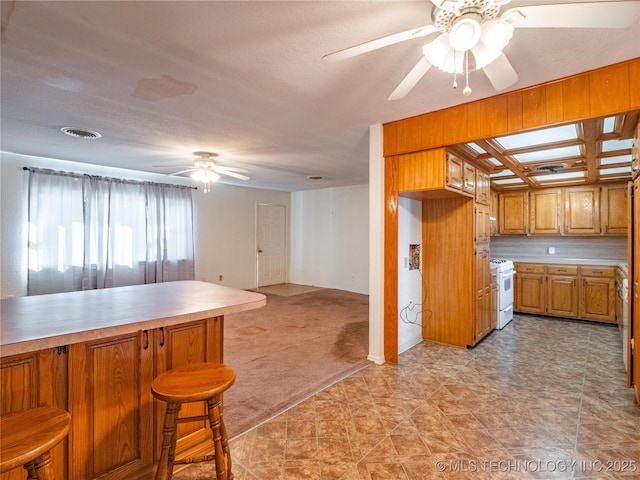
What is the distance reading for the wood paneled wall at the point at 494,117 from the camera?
2010 mm

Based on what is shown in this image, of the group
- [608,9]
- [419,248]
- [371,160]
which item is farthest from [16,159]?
[608,9]

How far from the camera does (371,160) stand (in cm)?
321

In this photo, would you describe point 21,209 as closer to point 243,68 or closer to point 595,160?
point 243,68

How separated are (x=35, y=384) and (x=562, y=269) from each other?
574 centimetres

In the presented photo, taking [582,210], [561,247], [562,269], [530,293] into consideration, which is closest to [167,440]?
[530,293]

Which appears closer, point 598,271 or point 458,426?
point 458,426

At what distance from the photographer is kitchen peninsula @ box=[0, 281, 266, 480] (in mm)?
1257

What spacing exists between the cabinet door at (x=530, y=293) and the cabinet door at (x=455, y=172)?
2.72 m

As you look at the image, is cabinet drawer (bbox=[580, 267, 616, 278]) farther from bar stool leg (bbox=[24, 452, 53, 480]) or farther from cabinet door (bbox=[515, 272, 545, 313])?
bar stool leg (bbox=[24, 452, 53, 480])

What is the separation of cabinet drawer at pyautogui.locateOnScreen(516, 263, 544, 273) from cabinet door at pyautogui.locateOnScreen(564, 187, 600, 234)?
0.71 meters

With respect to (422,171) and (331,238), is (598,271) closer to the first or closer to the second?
(422,171)

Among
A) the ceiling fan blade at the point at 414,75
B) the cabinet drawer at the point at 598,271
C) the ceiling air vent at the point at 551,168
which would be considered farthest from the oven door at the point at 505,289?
the ceiling fan blade at the point at 414,75

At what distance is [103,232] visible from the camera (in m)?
4.99

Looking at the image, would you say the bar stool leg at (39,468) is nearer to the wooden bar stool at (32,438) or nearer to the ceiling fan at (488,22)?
the wooden bar stool at (32,438)
